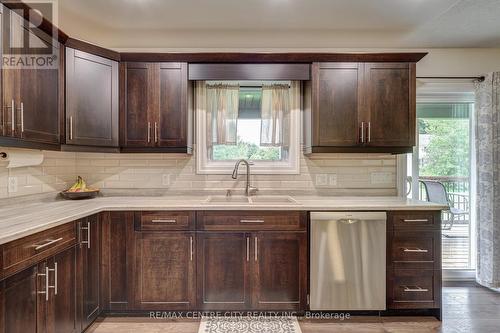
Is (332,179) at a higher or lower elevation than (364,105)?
lower

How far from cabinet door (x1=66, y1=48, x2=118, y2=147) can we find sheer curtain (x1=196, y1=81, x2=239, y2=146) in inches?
32.2

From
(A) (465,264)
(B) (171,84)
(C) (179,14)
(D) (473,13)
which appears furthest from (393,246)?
(C) (179,14)

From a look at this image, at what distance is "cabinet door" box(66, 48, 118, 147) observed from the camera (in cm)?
235

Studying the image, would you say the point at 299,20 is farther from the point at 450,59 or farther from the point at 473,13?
the point at 450,59

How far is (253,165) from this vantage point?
3000 millimetres

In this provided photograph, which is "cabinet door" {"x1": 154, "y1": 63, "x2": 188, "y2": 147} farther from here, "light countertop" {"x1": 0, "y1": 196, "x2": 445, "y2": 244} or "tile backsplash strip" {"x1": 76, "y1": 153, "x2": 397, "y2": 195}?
"light countertop" {"x1": 0, "y1": 196, "x2": 445, "y2": 244}

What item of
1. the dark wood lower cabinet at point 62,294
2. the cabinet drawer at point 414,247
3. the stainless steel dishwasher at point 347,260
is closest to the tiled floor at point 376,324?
the stainless steel dishwasher at point 347,260

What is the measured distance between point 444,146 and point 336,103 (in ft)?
4.94

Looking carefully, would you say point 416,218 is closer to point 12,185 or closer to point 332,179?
point 332,179

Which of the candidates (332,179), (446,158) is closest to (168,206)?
(332,179)

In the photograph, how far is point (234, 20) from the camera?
2736 mm

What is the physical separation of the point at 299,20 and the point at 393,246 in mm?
2192

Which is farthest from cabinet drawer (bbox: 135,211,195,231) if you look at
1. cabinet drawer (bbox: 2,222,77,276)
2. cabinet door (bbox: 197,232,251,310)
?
cabinet drawer (bbox: 2,222,77,276)

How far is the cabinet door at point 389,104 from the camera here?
2.62 meters
